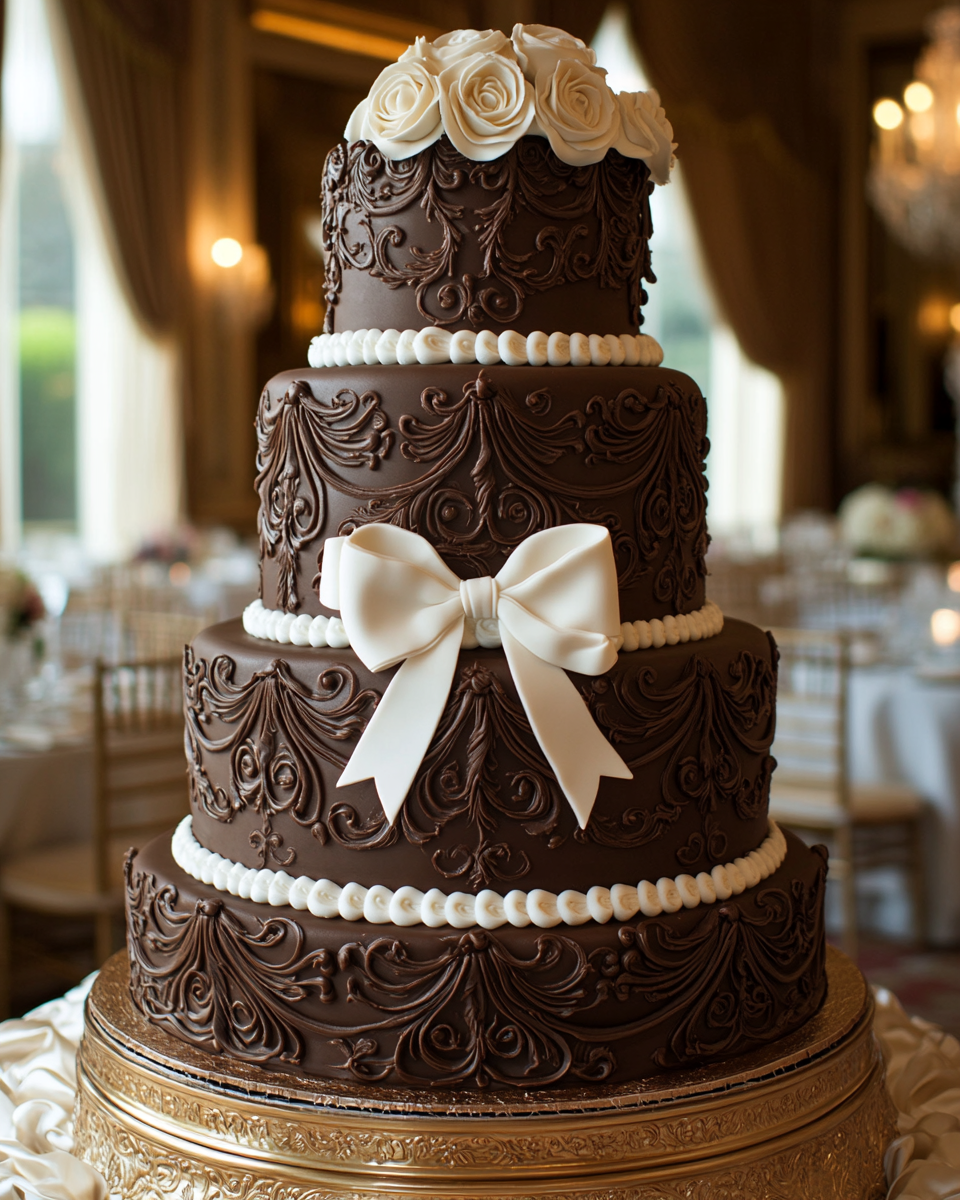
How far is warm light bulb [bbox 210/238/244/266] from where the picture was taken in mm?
9430

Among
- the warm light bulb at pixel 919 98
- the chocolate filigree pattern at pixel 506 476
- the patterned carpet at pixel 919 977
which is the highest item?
the warm light bulb at pixel 919 98

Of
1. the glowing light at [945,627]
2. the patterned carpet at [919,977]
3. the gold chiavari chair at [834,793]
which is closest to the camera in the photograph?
the patterned carpet at [919,977]

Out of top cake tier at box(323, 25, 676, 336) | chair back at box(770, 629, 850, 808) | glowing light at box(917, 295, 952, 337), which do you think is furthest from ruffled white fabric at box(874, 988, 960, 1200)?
glowing light at box(917, 295, 952, 337)

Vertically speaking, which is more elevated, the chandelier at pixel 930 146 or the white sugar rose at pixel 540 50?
the chandelier at pixel 930 146

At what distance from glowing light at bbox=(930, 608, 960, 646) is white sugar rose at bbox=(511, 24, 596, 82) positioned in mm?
4105

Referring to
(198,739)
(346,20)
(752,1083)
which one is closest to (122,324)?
Result: (346,20)

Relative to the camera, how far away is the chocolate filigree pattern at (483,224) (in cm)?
184

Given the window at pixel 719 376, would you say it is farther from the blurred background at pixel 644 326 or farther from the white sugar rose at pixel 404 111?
the white sugar rose at pixel 404 111

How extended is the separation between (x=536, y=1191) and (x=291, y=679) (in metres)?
0.72

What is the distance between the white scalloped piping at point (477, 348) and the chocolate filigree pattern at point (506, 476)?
0.25 feet

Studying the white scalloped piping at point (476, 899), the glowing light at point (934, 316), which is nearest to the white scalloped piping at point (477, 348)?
the white scalloped piping at point (476, 899)

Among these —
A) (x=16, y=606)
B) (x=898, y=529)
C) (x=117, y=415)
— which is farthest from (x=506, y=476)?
(x=117, y=415)

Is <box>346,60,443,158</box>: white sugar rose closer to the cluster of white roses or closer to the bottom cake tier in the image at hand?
A: the cluster of white roses

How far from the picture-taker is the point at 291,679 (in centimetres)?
182
